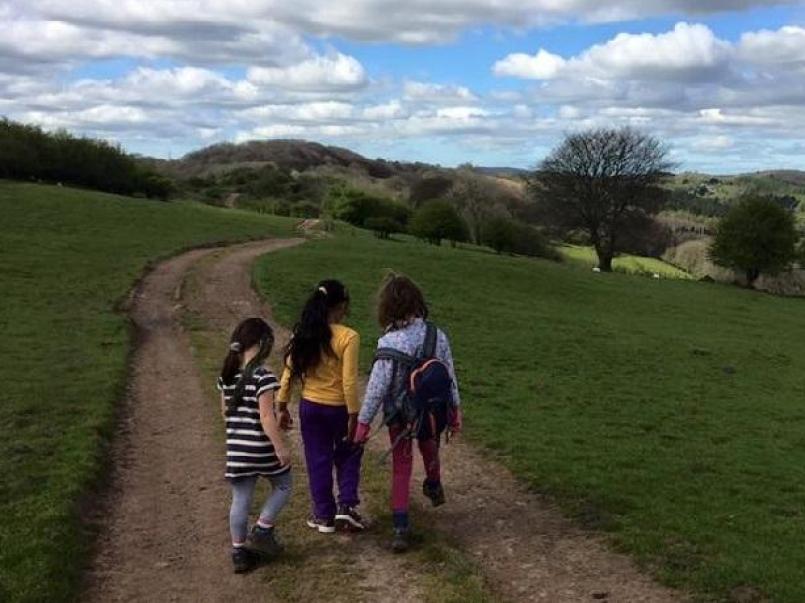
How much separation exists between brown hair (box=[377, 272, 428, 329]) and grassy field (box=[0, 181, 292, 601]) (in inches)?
130

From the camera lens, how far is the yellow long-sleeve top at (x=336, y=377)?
6.91 m

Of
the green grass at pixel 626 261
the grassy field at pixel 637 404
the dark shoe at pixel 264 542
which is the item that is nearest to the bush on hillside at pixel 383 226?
the green grass at pixel 626 261

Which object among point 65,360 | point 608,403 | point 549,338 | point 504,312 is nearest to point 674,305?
point 504,312

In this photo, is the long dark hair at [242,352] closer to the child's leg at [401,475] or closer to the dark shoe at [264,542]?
the dark shoe at [264,542]

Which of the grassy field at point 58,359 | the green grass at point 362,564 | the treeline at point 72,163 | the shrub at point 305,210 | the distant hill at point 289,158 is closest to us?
the green grass at point 362,564

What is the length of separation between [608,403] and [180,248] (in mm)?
23734

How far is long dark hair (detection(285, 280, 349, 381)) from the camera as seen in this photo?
691cm

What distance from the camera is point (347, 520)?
7.51 meters

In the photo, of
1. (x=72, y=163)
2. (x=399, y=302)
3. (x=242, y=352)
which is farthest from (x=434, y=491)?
(x=72, y=163)

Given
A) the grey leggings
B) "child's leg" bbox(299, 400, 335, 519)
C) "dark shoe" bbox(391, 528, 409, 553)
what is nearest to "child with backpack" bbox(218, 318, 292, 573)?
the grey leggings

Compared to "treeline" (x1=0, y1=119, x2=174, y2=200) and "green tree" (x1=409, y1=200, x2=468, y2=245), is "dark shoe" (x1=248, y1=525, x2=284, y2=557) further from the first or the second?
"treeline" (x1=0, y1=119, x2=174, y2=200)

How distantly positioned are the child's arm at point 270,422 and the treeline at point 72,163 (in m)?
54.4

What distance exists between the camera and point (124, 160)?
6359 centimetres

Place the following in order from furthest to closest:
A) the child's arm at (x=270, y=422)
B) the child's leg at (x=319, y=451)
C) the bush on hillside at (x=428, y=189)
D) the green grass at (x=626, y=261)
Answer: the bush on hillside at (x=428, y=189)
the green grass at (x=626, y=261)
the child's leg at (x=319, y=451)
the child's arm at (x=270, y=422)
